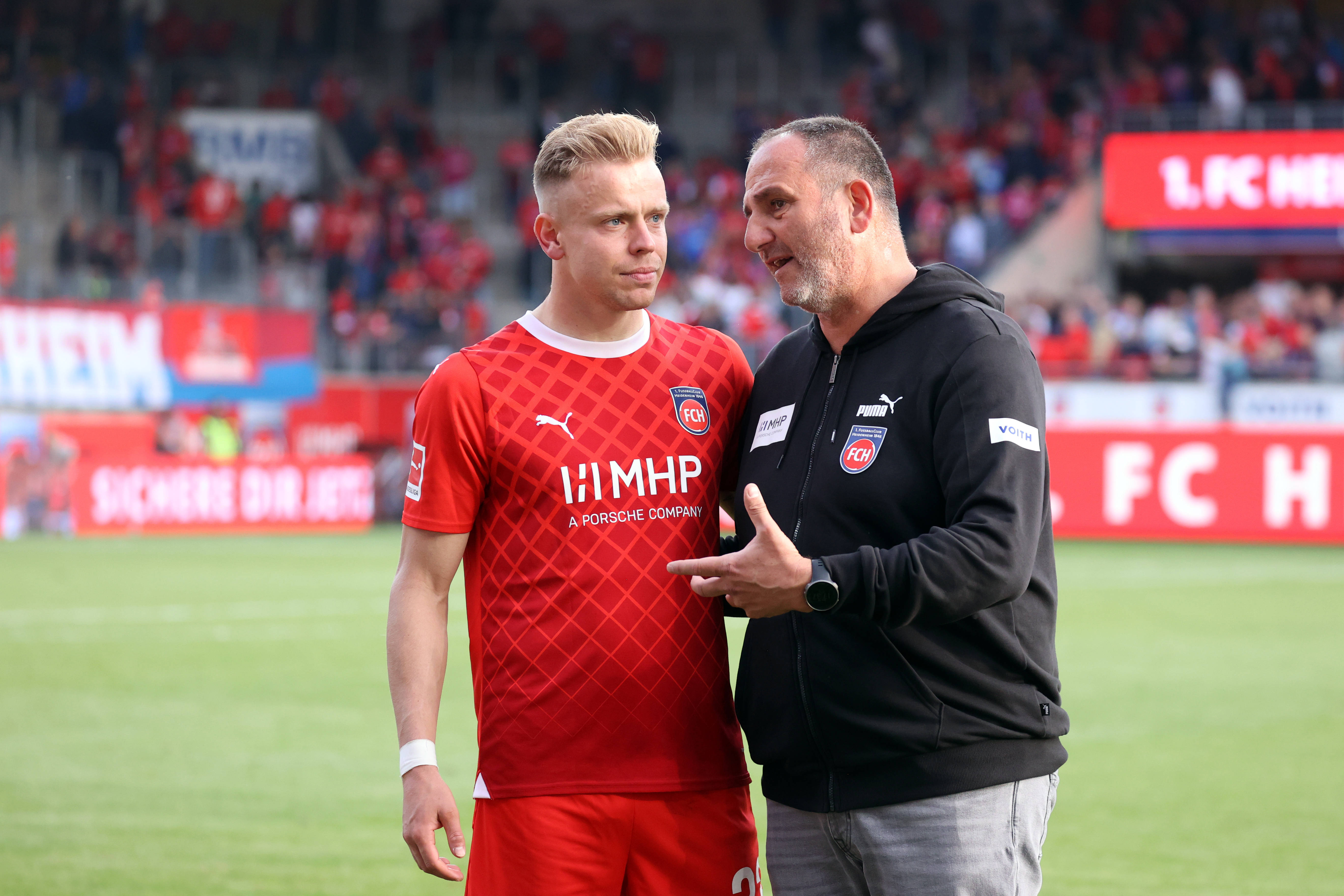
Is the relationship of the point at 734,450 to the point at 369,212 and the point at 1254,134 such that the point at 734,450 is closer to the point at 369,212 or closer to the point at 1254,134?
the point at 1254,134

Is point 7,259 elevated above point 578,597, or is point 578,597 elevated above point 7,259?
point 7,259

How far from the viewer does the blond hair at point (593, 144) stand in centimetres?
349

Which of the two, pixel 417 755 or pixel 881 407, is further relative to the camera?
A: pixel 417 755

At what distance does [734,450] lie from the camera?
3.79 metres

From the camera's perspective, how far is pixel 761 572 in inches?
116

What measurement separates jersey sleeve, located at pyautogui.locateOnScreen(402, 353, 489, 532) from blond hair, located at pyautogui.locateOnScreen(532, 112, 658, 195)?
1.55ft

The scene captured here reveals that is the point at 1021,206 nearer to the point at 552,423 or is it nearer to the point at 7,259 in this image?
the point at 7,259

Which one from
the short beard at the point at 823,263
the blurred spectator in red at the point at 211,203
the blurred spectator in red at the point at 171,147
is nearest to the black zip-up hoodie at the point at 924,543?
the short beard at the point at 823,263

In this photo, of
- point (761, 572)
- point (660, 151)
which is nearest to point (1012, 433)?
point (761, 572)

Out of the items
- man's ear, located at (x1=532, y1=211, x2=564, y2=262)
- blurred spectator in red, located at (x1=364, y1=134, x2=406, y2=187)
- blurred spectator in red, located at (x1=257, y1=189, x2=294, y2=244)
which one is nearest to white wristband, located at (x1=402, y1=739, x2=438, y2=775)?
man's ear, located at (x1=532, y1=211, x2=564, y2=262)

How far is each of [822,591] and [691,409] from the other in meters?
0.83

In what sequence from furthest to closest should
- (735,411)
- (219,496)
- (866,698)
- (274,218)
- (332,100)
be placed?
(332,100)
(274,218)
(219,496)
(735,411)
(866,698)

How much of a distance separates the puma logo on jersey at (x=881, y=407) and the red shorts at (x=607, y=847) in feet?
2.88

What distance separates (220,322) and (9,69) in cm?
883
